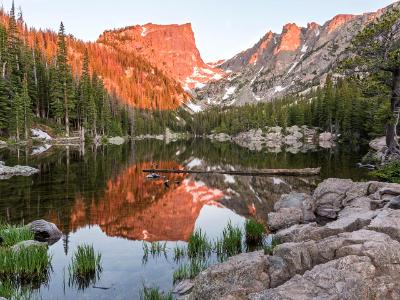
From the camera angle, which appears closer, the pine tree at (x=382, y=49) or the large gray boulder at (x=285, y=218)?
the large gray boulder at (x=285, y=218)

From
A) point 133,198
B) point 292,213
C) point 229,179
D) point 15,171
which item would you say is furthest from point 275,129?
point 292,213

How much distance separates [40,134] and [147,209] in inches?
2625

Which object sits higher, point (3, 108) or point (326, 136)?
point (3, 108)

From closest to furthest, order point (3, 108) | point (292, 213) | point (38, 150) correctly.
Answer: point (292, 213), point (38, 150), point (3, 108)

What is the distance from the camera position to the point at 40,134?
80.1 m

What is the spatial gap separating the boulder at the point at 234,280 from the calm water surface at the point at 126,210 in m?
3.23

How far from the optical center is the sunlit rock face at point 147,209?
18.0 metres

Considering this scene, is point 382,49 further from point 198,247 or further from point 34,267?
point 34,267

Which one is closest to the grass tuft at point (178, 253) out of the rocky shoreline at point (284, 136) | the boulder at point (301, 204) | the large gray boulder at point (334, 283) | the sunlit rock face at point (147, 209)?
the sunlit rock face at point (147, 209)

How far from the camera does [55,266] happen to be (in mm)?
12977

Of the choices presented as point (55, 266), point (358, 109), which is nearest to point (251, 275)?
point (55, 266)

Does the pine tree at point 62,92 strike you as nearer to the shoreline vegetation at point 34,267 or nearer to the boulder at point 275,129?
the shoreline vegetation at point 34,267

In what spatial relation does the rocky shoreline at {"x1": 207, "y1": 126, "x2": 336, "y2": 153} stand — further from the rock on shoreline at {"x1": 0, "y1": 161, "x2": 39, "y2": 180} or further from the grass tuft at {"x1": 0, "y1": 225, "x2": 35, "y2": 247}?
the grass tuft at {"x1": 0, "y1": 225, "x2": 35, "y2": 247}

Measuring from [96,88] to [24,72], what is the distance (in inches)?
1036
